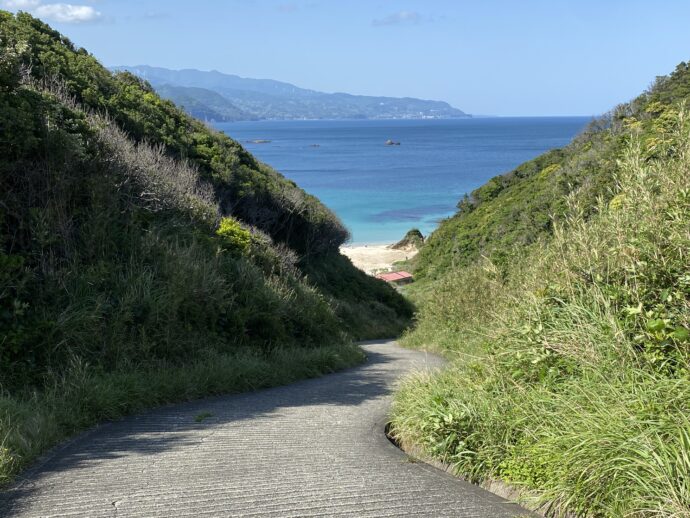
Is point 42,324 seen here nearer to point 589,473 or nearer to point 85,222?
point 85,222

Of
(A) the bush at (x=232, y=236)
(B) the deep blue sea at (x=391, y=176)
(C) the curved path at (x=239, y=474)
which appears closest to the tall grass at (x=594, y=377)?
(C) the curved path at (x=239, y=474)

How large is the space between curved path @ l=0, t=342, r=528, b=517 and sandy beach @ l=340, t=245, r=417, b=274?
44131 millimetres

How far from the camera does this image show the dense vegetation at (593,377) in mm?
4316

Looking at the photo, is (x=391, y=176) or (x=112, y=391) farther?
(x=391, y=176)

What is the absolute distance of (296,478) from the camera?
5.11 metres

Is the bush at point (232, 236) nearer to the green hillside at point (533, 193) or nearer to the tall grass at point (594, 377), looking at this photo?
the tall grass at point (594, 377)

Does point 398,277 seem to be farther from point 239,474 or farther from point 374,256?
point 239,474

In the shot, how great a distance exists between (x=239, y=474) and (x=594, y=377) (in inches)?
110

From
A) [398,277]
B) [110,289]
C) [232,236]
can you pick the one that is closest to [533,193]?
[398,277]

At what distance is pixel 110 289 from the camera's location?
9781mm

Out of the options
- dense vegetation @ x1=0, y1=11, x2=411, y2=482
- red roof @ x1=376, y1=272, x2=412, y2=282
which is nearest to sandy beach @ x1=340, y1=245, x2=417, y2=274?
red roof @ x1=376, y1=272, x2=412, y2=282

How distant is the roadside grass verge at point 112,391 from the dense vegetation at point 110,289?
0.07ft

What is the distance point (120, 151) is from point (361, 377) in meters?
5.95

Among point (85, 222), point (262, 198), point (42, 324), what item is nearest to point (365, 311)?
point (262, 198)
